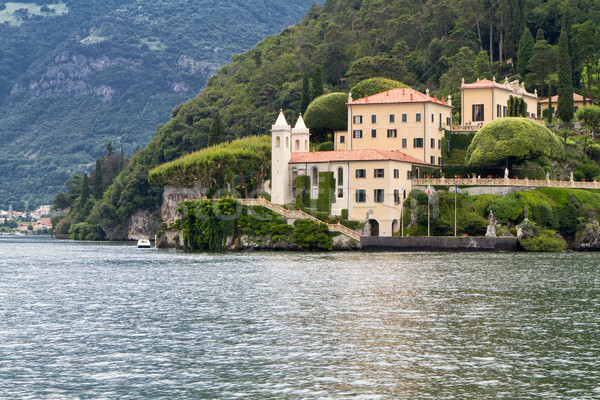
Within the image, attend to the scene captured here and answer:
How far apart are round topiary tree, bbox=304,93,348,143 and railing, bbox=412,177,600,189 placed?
2186cm

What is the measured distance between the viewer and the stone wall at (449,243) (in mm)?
93438

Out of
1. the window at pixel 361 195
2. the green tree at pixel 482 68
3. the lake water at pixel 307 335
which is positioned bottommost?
the lake water at pixel 307 335

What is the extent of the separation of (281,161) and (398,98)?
16807mm

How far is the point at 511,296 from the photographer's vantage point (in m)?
53.8

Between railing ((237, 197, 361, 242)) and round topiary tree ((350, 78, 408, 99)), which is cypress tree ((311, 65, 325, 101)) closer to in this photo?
round topiary tree ((350, 78, 408, 99))

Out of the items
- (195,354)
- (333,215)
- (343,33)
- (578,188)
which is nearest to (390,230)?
(333,215)

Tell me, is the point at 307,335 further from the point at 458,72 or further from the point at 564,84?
the point at 458,72

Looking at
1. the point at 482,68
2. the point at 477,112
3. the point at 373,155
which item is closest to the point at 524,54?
the point at 482,68

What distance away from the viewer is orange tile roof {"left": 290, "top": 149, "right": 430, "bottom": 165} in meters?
103

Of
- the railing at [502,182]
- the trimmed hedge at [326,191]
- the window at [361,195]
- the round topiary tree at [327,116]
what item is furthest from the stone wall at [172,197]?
the railing at [502,182]

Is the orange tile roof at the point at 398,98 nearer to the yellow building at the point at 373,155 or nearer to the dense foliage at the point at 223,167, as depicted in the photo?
the yellow building at the point at 373,155

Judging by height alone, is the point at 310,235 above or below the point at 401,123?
below

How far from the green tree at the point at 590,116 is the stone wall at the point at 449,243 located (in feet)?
101

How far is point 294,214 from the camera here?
102 meters
